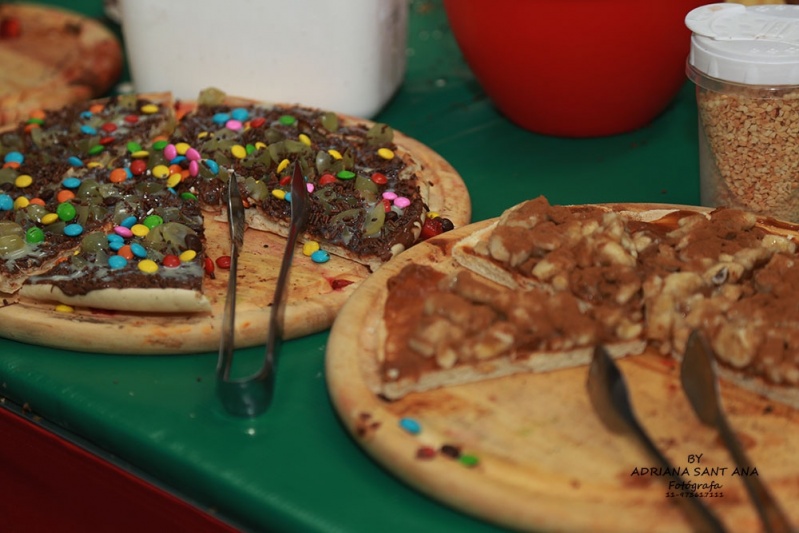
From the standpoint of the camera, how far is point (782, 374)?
112cm

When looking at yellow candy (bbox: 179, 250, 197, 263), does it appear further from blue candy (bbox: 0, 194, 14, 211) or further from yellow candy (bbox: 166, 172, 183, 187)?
blue candy (bbox: 0, 194, 14, 211)

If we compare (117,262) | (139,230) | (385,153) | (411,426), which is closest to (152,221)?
(139,230)

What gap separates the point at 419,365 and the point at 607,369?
0.23 m

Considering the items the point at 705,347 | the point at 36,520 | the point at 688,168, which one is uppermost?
the point at 705,347

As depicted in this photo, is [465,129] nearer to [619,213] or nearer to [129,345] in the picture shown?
[619,213]

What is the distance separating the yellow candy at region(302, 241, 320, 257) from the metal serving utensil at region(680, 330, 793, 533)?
62cm

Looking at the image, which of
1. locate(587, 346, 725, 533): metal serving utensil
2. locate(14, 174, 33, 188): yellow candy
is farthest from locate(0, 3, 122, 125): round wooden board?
locate(587, 346, 725, 533): metal serving utensil

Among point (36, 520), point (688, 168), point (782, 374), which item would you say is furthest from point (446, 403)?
point (688, 168)

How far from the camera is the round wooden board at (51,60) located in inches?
81.9

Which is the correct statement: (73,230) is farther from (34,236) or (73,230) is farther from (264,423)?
(264,423)

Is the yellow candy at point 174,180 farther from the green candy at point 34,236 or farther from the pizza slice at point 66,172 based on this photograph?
the green candy at point 34,236

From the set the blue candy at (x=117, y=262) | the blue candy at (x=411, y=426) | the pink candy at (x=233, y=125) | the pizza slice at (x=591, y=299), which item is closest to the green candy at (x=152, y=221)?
the blue candy at (x=117, y=262)

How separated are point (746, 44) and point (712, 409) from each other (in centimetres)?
61

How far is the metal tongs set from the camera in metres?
1.18
